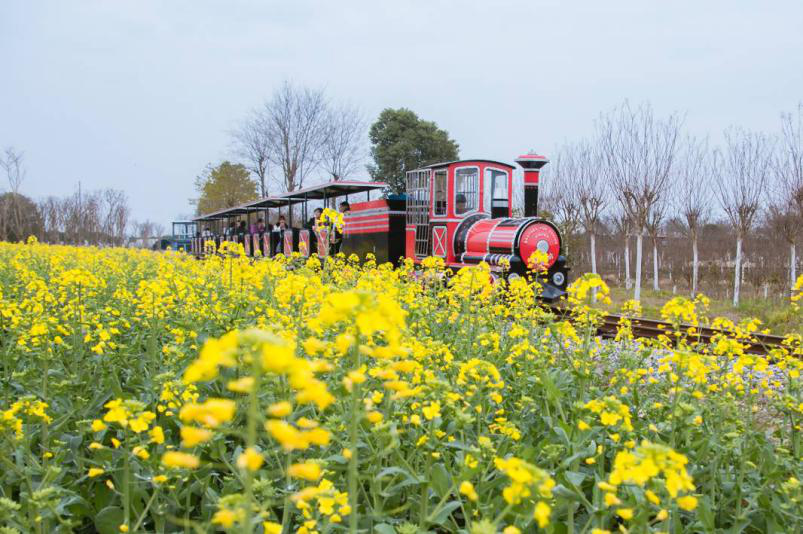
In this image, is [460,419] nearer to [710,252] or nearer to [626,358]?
[626,358]

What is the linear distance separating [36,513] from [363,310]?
63.2 inches

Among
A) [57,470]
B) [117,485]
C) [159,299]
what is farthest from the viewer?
[159,299]

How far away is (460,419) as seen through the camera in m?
2.15

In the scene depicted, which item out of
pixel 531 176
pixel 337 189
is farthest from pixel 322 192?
pixel 531 176

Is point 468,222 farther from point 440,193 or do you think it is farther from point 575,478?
point 575,478

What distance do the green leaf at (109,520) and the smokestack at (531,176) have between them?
10358mm

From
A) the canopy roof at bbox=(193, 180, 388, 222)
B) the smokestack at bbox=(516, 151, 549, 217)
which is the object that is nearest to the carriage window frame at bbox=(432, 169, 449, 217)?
the smokestack at bbox=(516, 151, 549, 217)

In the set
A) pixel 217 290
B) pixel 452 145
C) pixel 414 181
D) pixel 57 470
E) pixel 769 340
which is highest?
pixel 452 145

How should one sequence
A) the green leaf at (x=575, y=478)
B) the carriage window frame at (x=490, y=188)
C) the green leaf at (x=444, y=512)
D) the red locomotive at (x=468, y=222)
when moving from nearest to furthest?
1. the green leaf at (x=444, y=512)
2. the green leaf at (x=575, y=478)
3. the red locomotive at (x=468, y=222)
4. the carriage window frame at (x=490, y=188)

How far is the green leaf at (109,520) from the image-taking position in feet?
8.00

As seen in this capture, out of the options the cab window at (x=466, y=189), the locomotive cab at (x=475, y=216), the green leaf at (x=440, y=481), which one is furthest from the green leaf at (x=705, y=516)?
the cab window at (x=466, y=189)

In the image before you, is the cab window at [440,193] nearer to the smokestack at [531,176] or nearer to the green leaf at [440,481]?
the smokestack at [531,176]

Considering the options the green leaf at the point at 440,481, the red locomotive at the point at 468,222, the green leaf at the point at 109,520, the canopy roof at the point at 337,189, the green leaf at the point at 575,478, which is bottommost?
Result: the green leaf at the point at 109,520

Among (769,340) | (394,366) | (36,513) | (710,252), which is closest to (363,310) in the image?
(394,366)
